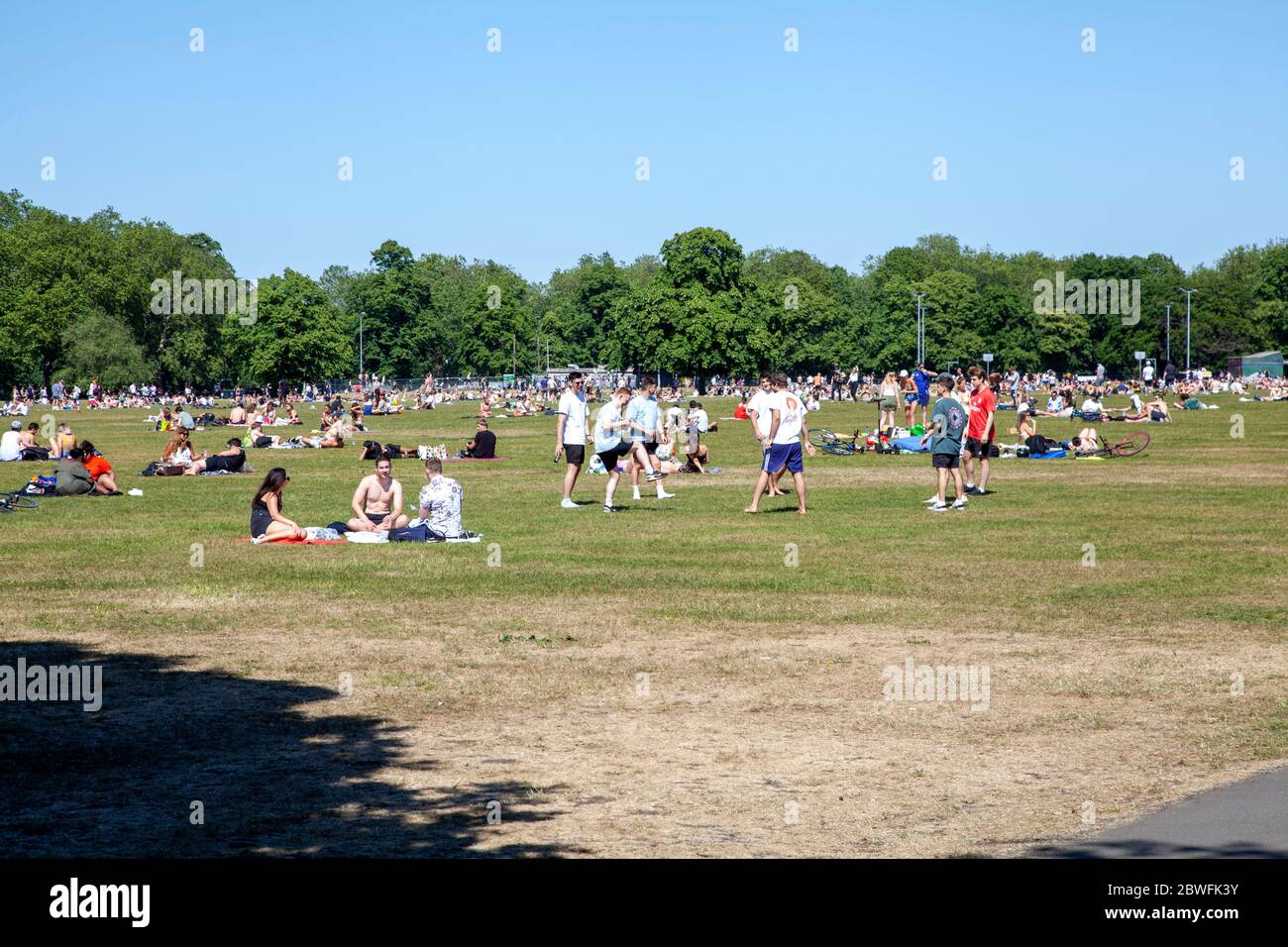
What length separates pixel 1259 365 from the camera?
428 feet

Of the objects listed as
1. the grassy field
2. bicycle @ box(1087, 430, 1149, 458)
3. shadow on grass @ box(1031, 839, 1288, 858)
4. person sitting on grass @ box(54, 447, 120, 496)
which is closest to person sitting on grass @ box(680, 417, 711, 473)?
bicycle @ box(1087, 430, 1149, 458)

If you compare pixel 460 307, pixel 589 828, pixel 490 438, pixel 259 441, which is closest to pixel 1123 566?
pixel 589 828

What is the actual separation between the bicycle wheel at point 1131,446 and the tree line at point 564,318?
70.3 meters

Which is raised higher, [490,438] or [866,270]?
[866,270]

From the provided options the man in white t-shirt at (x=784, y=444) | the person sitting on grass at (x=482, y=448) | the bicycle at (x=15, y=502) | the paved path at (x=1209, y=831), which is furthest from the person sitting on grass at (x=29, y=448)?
the paved path at (x=1209, y=831)

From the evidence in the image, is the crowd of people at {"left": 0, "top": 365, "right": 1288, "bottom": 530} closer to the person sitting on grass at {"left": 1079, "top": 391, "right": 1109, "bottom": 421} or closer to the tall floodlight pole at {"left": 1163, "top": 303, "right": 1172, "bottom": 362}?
the person sitting on grass at {"left": 1079, "top": 391, "right": 1109, "bottom": 421}

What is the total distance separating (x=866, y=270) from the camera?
200 metres

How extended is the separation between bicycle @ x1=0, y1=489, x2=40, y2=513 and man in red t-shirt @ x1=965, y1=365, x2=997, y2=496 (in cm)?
1589

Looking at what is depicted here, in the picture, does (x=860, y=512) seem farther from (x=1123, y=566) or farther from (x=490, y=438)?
(x=490, y=438)

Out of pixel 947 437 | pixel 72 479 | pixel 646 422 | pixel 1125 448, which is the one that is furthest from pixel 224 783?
pixel 1125 448

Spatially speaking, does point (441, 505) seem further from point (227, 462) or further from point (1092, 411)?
point (1092, 411)

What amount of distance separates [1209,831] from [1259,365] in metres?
134

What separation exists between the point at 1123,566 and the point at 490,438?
79.0ft

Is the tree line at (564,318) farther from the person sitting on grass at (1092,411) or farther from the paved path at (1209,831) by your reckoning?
the paved path at (1209,831)
